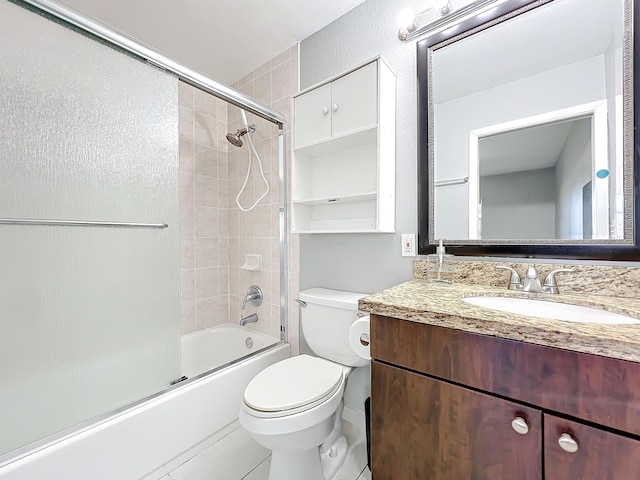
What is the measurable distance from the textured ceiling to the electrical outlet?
126 cm

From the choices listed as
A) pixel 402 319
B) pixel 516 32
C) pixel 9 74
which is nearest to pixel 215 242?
pixel 9 74

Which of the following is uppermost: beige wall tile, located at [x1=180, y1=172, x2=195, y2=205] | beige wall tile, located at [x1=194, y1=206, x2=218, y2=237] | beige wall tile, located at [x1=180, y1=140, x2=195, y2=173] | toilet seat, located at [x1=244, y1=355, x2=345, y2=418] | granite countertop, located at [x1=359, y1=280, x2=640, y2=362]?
beige wall tile, located at [x1=180, y1=140, x2=195, y2=173]

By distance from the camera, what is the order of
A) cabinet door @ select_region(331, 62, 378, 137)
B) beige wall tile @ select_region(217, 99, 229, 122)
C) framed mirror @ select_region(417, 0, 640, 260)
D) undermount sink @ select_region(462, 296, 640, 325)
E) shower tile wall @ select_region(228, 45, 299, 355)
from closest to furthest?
undermount sink @ select_region(462, 296, 640, 325), framed mirror @ select_region(417, 0, 640, 260), cabinet door @ select_region(331, 62, 378, 137), shower tile wall @ select_region(228, 45, 299, 355), beige wall tile @ select_region(217, 99, 229, 122)

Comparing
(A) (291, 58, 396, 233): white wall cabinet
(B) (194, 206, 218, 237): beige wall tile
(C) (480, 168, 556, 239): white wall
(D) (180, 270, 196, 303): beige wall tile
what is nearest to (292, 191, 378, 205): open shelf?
(A) (291, 58, 396, 233): white wall cabinet

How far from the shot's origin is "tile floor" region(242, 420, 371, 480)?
1246mm

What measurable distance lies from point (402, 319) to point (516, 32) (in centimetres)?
119

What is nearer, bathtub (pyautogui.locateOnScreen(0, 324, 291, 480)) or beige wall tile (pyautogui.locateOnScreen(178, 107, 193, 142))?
bathtub (pyautogui.locateOnScreen(0, 324, 291, 480))

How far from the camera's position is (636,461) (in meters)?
0.50

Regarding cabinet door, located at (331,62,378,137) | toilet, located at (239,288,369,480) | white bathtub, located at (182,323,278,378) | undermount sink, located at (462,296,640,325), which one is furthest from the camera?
white bathtub, located at (182,323,278,378)

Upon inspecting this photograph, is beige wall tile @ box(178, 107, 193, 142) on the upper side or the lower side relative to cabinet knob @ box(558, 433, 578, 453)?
upper

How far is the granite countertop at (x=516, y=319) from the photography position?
1.70ft

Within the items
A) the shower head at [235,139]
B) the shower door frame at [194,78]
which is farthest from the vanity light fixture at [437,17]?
the shower head at [235,139]

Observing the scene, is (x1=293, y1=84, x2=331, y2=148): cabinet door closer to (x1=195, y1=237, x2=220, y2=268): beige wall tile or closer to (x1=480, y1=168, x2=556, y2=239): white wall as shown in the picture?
(x1=480, y1=168, x2=556, y2=239): white wall

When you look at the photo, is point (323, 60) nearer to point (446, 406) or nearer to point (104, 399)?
point (446, 406)
